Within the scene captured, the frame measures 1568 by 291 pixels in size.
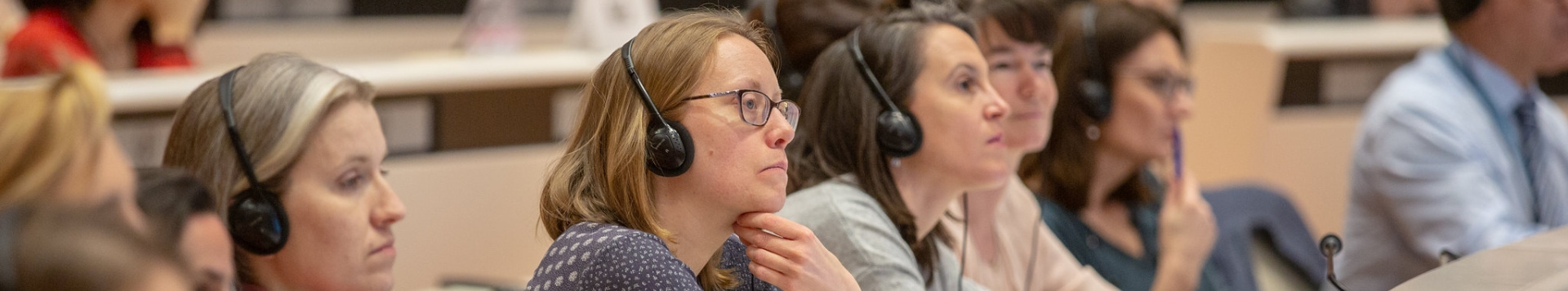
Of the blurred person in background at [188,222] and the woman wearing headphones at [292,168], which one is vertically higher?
the blurred person in background at [188,222]

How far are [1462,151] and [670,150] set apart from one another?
4.79 feet

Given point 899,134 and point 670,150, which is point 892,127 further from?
point 670,150

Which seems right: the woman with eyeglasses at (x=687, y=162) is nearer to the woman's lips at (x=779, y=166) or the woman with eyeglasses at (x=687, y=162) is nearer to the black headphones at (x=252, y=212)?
the woman's lips at (x=779, y=166)

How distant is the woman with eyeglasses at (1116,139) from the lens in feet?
6.93

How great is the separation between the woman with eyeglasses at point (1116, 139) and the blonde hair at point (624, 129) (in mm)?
1142

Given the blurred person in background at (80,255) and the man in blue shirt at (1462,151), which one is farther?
the man in blue shirt at (1462,151)

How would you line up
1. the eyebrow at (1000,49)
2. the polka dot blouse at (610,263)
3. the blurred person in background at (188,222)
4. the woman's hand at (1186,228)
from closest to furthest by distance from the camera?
the blurred person in background at (188,222) → the polka dot blouse at (610,263) → the eyebrow at (1000,49) → the woman's hand at (1186,228)

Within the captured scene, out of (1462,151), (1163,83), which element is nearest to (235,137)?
(1163,83)

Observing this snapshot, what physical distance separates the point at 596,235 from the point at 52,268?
395 millimetres

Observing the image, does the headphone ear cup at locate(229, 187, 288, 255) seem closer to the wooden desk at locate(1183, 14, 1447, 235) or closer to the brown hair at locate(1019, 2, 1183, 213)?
the brown hair at locate(1019, 2, 1183, 213)

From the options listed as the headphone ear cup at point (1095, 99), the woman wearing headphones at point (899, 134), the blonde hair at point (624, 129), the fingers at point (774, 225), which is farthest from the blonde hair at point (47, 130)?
the headphone ear cup at point (1095, 99)

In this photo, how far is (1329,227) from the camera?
341 cm

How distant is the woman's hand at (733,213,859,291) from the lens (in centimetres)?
102

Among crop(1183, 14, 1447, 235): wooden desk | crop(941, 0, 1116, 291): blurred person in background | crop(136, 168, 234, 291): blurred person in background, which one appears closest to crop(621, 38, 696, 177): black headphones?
crop(136, 168, 234, 291): blurred person in background
